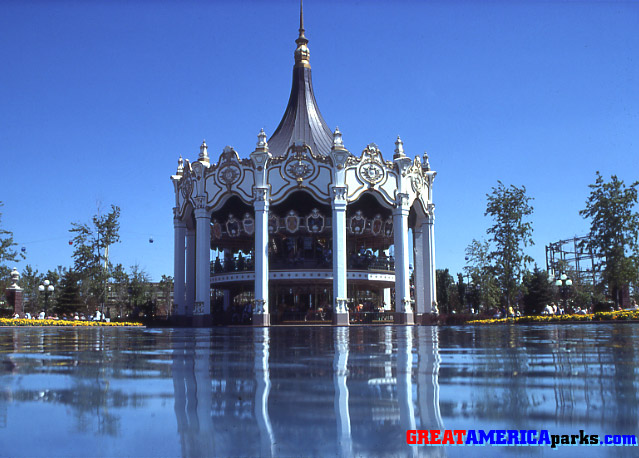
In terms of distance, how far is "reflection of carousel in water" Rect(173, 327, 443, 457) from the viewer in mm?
2916

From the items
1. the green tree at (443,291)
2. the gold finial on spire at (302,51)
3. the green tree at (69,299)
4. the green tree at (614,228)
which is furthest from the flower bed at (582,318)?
the green tree at (69,299)

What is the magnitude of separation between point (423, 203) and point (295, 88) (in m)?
13.3

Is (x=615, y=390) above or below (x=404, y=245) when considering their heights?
below

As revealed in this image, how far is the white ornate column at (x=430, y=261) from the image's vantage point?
4403 cm

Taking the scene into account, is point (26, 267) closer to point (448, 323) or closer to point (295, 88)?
point (295, 88)

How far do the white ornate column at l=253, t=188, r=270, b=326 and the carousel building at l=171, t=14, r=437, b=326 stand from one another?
0.07 metres

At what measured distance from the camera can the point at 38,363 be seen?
23.5 feet

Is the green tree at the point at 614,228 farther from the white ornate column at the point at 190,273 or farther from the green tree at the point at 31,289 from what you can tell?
the green tree at the point at 31,289

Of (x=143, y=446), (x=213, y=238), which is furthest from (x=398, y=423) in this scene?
(x=213, y=238)

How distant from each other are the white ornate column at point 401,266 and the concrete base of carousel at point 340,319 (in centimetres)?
373

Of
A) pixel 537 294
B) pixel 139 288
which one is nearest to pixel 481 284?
pixel 537 294

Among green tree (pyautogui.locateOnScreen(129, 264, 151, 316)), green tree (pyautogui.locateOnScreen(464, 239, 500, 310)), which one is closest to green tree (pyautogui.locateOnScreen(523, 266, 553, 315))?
green tree (pyautogui.locateOnScreen(464, 239, 500, 310))

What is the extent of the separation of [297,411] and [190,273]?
42.7 meters

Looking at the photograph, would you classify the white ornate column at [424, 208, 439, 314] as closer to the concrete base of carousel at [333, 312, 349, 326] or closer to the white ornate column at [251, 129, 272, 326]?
the concrete base of carousel at [333, 312, 349, 326]
